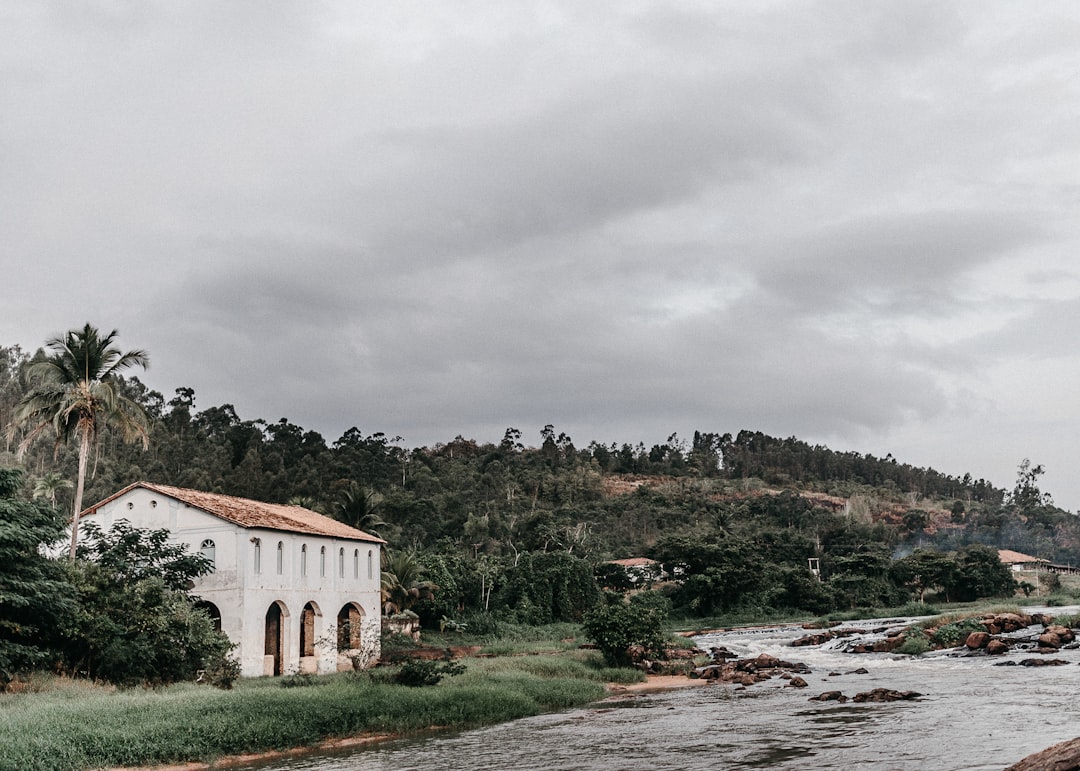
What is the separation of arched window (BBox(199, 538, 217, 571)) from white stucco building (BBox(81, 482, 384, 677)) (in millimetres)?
38

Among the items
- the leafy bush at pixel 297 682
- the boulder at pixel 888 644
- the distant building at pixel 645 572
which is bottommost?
the boulder at pixel 888 644

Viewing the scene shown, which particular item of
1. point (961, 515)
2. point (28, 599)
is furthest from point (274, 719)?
point (961, 515)

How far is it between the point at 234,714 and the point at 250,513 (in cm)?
1671

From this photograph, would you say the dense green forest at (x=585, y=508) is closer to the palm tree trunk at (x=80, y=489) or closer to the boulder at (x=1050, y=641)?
the palm tree trunk at (x=80, y=489)

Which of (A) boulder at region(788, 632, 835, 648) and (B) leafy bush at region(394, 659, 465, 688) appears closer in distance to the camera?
(B) leafy bush at region(394, 659, 465, 688)

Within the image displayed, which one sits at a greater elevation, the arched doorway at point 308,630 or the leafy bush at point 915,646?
the arched doorway at point 308,630

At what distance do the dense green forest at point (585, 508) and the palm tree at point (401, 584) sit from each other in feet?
4.76

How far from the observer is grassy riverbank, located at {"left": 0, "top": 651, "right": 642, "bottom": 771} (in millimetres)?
20781

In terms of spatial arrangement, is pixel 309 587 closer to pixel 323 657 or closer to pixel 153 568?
pixel 323 657

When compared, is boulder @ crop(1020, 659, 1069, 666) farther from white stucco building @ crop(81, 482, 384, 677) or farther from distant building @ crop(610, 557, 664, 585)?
distant building @ crop(610, 557, 664, 585)

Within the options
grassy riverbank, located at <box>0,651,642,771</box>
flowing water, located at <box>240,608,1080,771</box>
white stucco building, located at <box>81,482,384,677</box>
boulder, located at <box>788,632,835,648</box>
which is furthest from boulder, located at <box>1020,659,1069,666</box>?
white stucco building, located at <box>81,482,384,677</box>

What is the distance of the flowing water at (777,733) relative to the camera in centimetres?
2061

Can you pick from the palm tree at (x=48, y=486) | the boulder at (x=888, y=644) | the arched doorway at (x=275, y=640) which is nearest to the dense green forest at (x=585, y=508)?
the palm tree at (x=48, y=486)

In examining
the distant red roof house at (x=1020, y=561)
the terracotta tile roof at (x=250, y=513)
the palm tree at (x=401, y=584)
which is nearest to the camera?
the terracotta tile roof at (x=250, y=513)
